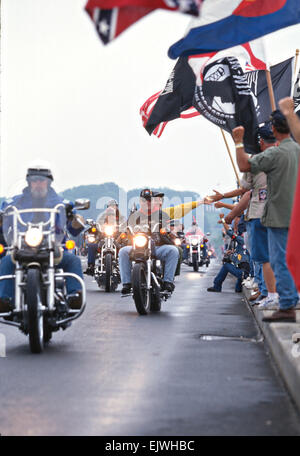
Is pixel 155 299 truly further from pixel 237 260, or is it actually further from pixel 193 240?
pixel 193 240

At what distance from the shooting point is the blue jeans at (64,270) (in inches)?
316

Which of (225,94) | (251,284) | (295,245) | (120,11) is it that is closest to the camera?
(120,11)

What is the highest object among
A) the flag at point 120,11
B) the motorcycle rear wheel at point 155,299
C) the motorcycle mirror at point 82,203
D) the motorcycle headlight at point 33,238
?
the flag at point 120,11

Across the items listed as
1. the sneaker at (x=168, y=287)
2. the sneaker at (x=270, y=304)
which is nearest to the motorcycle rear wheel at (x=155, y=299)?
the sneaker at (x=168, y=287)

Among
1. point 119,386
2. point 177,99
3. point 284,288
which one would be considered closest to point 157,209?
point 177,99

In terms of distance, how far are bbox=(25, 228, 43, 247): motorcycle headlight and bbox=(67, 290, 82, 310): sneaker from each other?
0.63 meters

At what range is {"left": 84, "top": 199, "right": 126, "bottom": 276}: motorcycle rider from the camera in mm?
17766

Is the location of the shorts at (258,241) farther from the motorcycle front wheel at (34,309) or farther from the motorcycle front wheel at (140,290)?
the motorcycle front wheel at (34,309)

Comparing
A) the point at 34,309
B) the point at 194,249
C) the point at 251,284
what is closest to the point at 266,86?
the point at 251,284

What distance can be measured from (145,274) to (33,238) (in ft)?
12.6

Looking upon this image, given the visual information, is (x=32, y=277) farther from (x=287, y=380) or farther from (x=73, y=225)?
(x=287, y=380)

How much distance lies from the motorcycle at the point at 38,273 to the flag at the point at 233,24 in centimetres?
222

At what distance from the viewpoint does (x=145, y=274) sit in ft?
37.7

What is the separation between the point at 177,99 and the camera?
44.6ft
